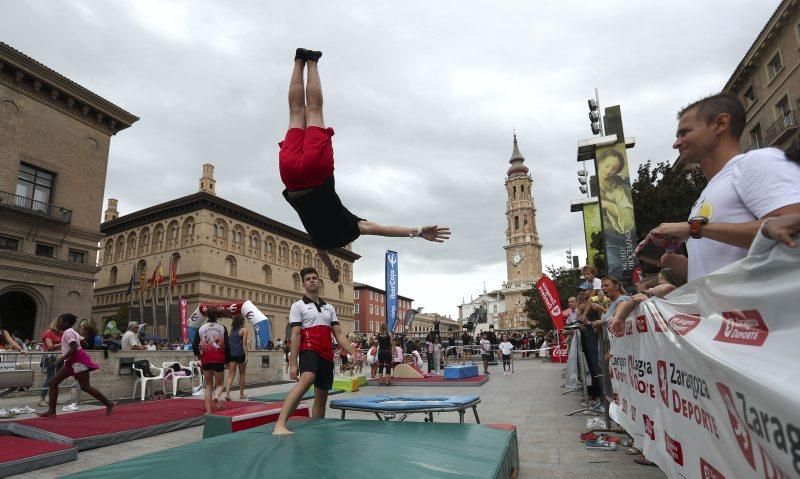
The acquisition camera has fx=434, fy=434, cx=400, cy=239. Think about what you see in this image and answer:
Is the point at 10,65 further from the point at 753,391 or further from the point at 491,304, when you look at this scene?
the point at 491,304

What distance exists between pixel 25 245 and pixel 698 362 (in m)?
31.3

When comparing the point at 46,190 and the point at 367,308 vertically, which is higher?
the point at 46,190

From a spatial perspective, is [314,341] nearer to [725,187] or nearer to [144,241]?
[725,187]

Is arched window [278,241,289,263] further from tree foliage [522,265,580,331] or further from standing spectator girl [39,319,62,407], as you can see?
standing spectator girl [39,319,62,407]

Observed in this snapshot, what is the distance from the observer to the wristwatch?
2305 millimetres

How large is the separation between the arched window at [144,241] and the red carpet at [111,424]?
42.8 meters

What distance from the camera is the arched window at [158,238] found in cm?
4431

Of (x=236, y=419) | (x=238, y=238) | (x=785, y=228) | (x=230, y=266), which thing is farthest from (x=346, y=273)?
(x=785, y=228)

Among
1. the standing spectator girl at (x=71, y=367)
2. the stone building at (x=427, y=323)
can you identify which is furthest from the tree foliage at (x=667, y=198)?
the stone building at (x=427, y=323)

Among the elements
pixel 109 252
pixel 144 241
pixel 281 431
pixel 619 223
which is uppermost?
pixel 144 241

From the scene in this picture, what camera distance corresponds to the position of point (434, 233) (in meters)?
4.52

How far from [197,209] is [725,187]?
148 feet

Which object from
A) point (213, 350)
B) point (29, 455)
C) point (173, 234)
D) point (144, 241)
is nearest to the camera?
point (29, 455)

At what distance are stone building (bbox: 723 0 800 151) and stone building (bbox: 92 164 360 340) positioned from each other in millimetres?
35093
